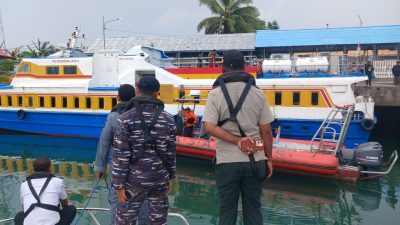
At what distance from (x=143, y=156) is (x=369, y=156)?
7600 millimetres

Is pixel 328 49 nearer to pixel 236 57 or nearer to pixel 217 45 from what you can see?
pixel 217 45

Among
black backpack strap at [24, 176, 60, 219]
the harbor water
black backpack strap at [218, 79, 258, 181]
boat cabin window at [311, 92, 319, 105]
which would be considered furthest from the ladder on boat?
black backpack strap at [24, 176, 60, 219]

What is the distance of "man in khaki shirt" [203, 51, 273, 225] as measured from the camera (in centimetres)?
320

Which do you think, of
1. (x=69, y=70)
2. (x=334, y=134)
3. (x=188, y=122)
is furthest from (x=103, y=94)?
(x=334, y=134)

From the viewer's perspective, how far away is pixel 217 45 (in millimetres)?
28719

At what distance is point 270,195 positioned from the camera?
352 inches

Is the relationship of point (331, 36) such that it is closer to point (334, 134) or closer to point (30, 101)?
point (334, 134)

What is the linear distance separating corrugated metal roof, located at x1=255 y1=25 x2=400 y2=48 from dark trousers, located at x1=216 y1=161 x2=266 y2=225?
23.5 m

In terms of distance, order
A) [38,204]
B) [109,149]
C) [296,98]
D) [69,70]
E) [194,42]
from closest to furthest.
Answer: [38,204]
[109,149]
[296,98]
[69,70]
[194,42]

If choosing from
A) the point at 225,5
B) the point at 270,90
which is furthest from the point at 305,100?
the point at 225,5

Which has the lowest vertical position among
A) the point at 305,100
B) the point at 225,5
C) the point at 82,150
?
the point at 82,150

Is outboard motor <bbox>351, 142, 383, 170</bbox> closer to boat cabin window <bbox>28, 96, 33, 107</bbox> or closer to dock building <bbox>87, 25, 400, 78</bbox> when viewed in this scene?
boat cabin window <bbox>28, 96, 33, 107</bbox>

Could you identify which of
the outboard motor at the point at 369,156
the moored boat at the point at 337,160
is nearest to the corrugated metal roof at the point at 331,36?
the moored boat at the point at 337,160

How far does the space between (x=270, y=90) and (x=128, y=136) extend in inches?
438
